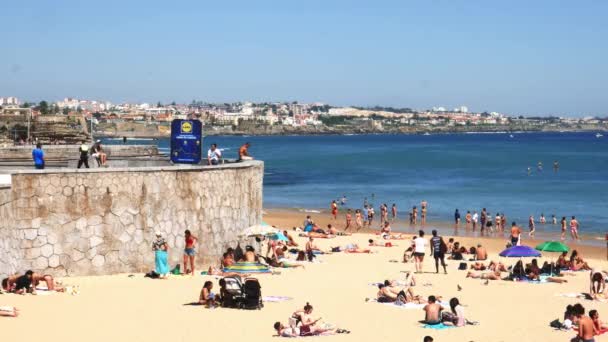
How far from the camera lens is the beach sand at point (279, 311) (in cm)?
1311

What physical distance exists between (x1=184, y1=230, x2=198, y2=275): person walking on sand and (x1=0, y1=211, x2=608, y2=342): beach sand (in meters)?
0.29

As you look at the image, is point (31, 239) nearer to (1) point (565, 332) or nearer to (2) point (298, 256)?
(2) point (298, 256)

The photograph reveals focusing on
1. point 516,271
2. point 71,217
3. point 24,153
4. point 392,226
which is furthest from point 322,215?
point 71,217

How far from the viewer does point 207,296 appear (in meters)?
15.0

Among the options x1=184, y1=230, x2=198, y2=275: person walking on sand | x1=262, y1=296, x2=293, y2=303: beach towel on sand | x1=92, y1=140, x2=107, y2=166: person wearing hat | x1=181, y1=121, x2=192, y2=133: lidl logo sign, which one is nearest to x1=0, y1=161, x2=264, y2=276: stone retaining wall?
x1=184, y1=230, x2=198, y2=275: person walking on sand

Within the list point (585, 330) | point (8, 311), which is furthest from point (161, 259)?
point (585, 330)

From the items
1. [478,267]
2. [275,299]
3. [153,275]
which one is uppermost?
[153,275]

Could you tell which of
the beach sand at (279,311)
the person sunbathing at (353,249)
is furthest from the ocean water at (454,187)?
the beach sand at (279,311)

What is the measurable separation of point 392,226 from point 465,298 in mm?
20713

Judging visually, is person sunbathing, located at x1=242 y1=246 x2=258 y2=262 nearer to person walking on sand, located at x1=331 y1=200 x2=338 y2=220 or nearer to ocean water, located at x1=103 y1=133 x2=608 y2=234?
ocean water, located at x1=103 y1=133 x2=608 y2=234

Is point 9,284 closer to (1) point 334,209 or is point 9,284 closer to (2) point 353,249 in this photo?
(2) point 353,249

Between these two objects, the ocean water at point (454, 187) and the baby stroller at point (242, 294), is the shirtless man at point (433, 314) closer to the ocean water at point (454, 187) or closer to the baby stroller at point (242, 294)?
the baby stroller at point (242, 294)

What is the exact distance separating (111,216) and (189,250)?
5.66 feet

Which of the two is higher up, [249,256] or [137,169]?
[137,169]
